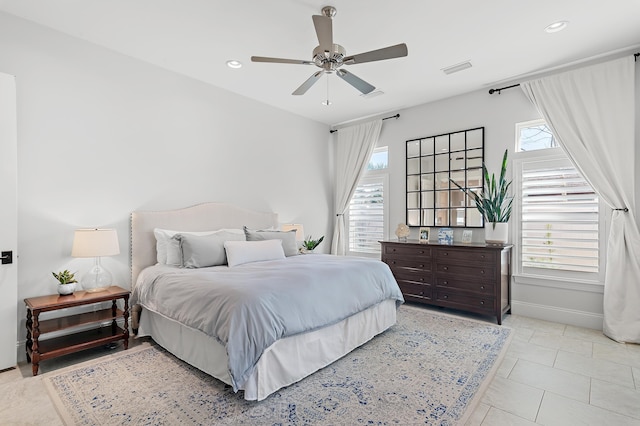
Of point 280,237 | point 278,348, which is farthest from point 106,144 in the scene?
point 278,348

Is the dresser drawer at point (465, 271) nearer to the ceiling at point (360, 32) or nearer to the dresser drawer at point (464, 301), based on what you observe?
the dresser drawer at point (464, 301)

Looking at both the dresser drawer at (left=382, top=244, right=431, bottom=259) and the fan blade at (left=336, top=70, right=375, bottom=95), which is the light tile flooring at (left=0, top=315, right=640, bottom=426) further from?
the fan blade at (left=336, top=70, right=375, bottom=95)

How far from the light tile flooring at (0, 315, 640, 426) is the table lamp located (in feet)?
2.04

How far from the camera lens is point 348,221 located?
19.6ft

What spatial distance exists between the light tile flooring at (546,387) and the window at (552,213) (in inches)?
33.4

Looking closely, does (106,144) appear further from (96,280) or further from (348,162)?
(348,162)

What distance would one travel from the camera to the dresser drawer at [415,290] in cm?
428

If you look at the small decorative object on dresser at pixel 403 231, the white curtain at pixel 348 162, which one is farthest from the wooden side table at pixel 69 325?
the white curtain at pixel 348 162

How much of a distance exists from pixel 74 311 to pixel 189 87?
2.80 metres

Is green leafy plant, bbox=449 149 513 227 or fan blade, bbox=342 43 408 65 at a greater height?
fan blade, bbox=342 43 408 65

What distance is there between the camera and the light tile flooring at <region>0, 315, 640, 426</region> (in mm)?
2006

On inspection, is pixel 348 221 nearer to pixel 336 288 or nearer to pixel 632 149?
pixel 336 288

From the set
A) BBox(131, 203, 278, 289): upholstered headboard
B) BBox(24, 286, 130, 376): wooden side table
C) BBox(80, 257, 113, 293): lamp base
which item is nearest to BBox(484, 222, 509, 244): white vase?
BBox(131, 203, 278, 289): upholstered headboard

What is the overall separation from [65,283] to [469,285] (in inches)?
167
